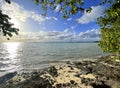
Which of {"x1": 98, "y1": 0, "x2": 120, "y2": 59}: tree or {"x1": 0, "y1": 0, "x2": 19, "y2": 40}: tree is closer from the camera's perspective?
{"x1": 98, "y1": 0, "x2": 120, "y2": 59}: tree

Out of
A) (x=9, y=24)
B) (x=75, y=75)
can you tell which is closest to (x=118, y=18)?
(x=75, y=75)

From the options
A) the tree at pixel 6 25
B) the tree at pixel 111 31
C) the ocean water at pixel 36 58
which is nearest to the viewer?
the tree at pixel 111 31

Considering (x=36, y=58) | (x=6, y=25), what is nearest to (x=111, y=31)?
(x=6, y=25)

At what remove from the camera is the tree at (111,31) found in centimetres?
1032

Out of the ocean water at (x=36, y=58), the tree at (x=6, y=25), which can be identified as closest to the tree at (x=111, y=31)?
the tree at (x=6, y=25)

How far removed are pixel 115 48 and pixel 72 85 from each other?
340cm

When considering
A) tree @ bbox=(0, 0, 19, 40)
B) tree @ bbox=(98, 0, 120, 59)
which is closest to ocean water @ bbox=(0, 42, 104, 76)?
tree @ bbox=(0, 0, 19, 40)

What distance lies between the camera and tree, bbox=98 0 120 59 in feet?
33.9

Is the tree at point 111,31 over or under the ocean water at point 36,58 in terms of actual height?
over

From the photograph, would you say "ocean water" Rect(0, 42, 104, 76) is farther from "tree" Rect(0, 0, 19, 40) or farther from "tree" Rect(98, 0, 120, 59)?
"tree" Rect(98, 0, 120, 59)

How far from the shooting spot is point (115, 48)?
1098 centimetres

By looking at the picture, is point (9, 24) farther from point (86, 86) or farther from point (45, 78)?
point (86, 86)

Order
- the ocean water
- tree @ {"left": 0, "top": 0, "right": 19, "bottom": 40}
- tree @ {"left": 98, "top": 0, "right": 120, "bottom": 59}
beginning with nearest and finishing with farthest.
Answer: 1. tree @ {"left": 98, "top": 0, "right": 120, "bottom": 59}
2. tree @ {"left": 0, "top": 0, "right": 19, "bottom": 40}
3. the ocean water

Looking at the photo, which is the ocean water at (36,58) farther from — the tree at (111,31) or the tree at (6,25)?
the tree at (111,31)
